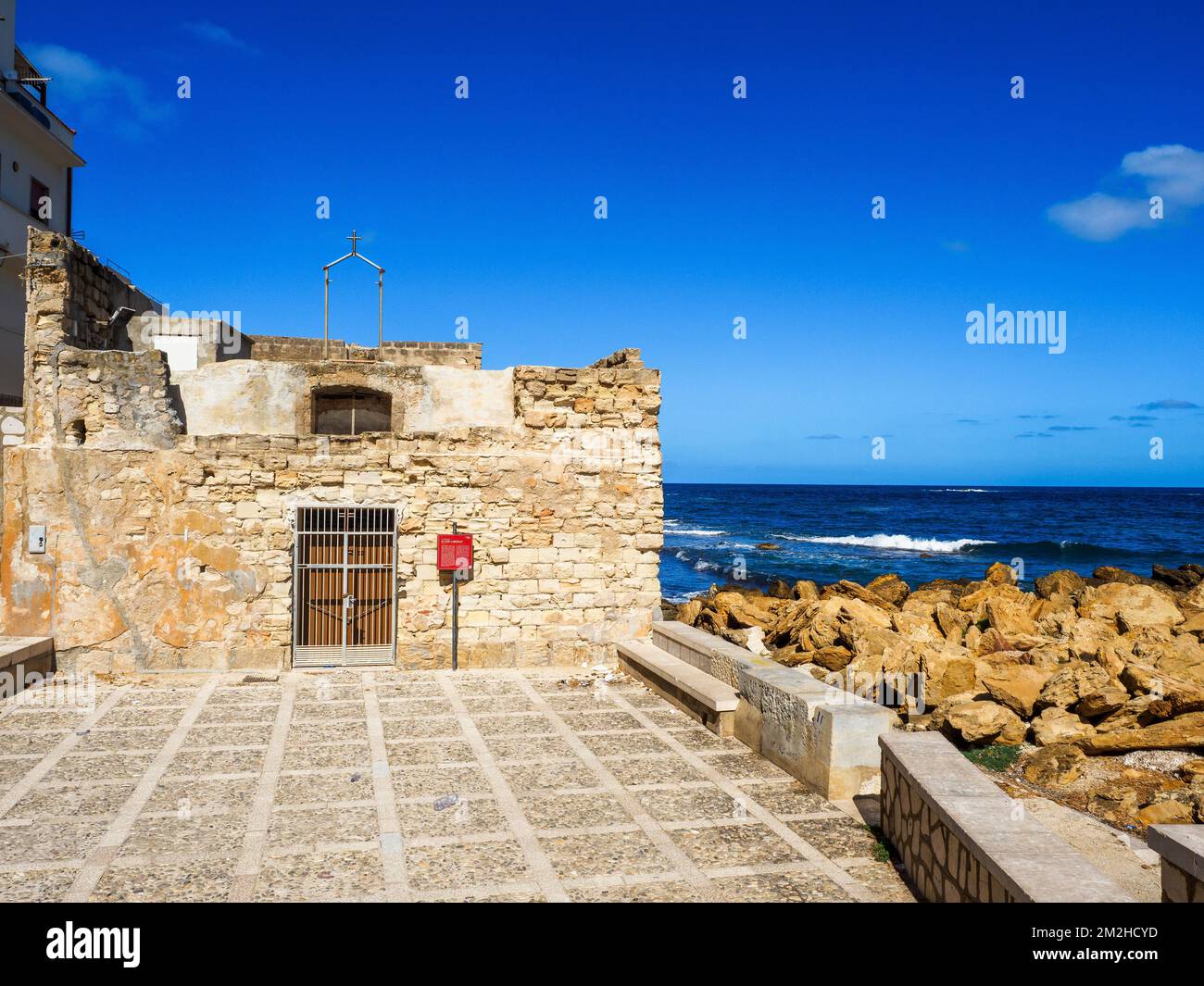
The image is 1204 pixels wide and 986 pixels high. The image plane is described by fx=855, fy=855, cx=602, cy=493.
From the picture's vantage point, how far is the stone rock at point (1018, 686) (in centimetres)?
1130

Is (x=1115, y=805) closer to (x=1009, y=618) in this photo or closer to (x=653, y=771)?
(x=653, y=771)

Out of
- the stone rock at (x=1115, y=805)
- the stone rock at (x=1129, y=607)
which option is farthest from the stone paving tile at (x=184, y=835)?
the stone rock at (x=1129, y=607)

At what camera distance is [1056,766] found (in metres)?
9.48

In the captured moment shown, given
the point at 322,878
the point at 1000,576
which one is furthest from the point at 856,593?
the point at 322,878

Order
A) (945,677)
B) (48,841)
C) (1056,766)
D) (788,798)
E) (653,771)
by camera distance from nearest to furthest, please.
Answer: (48,841), (788,798), (653,771), (1056,766), (945,677)

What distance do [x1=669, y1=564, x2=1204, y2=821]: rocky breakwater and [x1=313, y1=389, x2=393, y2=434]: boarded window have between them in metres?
6.94

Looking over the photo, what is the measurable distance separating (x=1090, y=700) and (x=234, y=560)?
36.1ft

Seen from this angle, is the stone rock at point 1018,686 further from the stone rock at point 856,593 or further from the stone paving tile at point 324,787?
the stone paving tile at point 324,787

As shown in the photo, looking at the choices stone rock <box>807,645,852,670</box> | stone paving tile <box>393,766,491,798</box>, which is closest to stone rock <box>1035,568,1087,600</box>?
stone rock <box>807,645,852,670</box>

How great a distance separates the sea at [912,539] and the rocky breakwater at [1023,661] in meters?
11.1

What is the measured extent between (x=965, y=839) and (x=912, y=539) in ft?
170

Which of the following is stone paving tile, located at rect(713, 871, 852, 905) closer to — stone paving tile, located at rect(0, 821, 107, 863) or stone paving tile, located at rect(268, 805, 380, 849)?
stone paving tile, located at rect(268, 805, 380, 849)
